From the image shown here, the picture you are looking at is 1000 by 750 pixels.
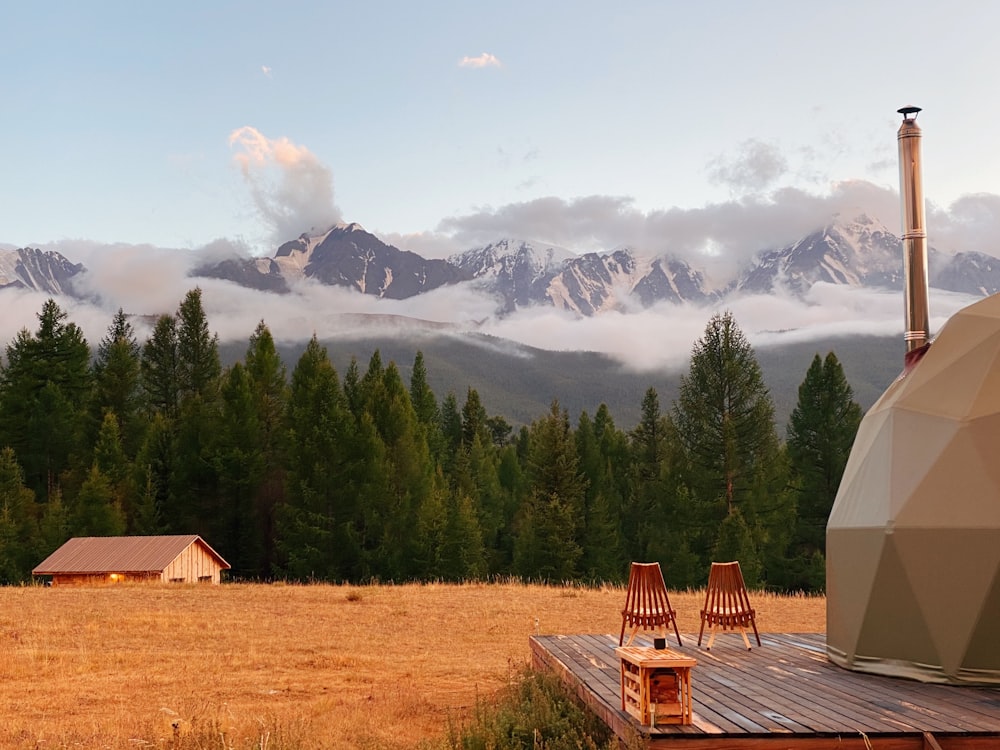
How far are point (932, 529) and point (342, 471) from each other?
3127 cm

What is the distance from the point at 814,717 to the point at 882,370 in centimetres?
19514

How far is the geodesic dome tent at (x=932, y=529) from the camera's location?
7.66m

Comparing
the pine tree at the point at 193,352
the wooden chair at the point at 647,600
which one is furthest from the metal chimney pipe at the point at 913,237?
the pine tree at the point at 193,352

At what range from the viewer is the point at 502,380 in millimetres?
189875

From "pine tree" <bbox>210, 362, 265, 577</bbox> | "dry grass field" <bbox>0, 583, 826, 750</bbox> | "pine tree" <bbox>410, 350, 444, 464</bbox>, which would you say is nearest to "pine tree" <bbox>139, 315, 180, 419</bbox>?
"pine tree" <bbox>210, 362, 265, 577</bbox>

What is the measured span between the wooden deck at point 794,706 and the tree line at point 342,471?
76.8ft

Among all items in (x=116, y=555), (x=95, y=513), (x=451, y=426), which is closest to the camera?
(x=116, y=555)

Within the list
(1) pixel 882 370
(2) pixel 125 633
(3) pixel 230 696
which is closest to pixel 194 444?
(2) pixel 125 633

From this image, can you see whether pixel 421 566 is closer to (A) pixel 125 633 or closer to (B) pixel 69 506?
(B) pixel 69 506

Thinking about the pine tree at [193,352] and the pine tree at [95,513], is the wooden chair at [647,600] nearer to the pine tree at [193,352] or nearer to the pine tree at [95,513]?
the pine tree at [95,513]

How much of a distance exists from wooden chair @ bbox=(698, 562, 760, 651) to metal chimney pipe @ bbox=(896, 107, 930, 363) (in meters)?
2.88

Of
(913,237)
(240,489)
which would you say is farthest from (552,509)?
(913,237)

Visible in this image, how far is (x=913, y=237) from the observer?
1010 centimetres

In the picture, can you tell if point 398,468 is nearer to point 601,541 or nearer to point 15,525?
point 601,541
